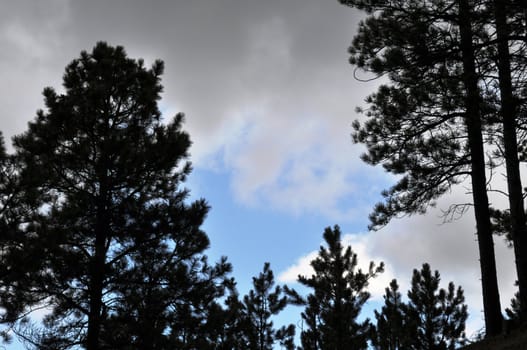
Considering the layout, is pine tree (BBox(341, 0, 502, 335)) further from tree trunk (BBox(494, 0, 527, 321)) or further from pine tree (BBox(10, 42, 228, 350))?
pine tree (BBox(10, 42, 228, 350))

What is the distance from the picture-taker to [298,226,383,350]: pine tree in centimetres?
1927

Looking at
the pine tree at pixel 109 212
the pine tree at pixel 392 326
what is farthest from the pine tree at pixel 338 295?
the pine tree at pixel 109 212

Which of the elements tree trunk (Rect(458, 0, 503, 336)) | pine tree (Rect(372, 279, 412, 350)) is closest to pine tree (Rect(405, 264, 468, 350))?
pine tree (Rect(372, 279, 412, 350))

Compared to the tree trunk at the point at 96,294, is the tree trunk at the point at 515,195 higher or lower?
higher

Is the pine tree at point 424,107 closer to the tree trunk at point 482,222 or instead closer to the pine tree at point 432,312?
the tree trunk at point 482,222

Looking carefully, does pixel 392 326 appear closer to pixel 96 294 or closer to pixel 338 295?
pixel 338 295

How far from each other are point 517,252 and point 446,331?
11864 millimetres

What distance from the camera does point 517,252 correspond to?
970 centimetres

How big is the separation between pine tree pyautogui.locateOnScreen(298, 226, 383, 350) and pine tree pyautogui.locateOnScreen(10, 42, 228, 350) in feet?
30.6

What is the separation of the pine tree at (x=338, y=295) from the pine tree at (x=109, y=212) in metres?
9.33

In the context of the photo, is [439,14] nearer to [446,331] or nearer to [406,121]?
[406,121]

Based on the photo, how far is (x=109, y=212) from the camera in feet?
35.5

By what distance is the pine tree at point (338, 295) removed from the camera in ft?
63.2

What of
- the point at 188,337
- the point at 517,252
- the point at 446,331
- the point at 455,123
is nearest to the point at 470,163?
the point at 455,123
